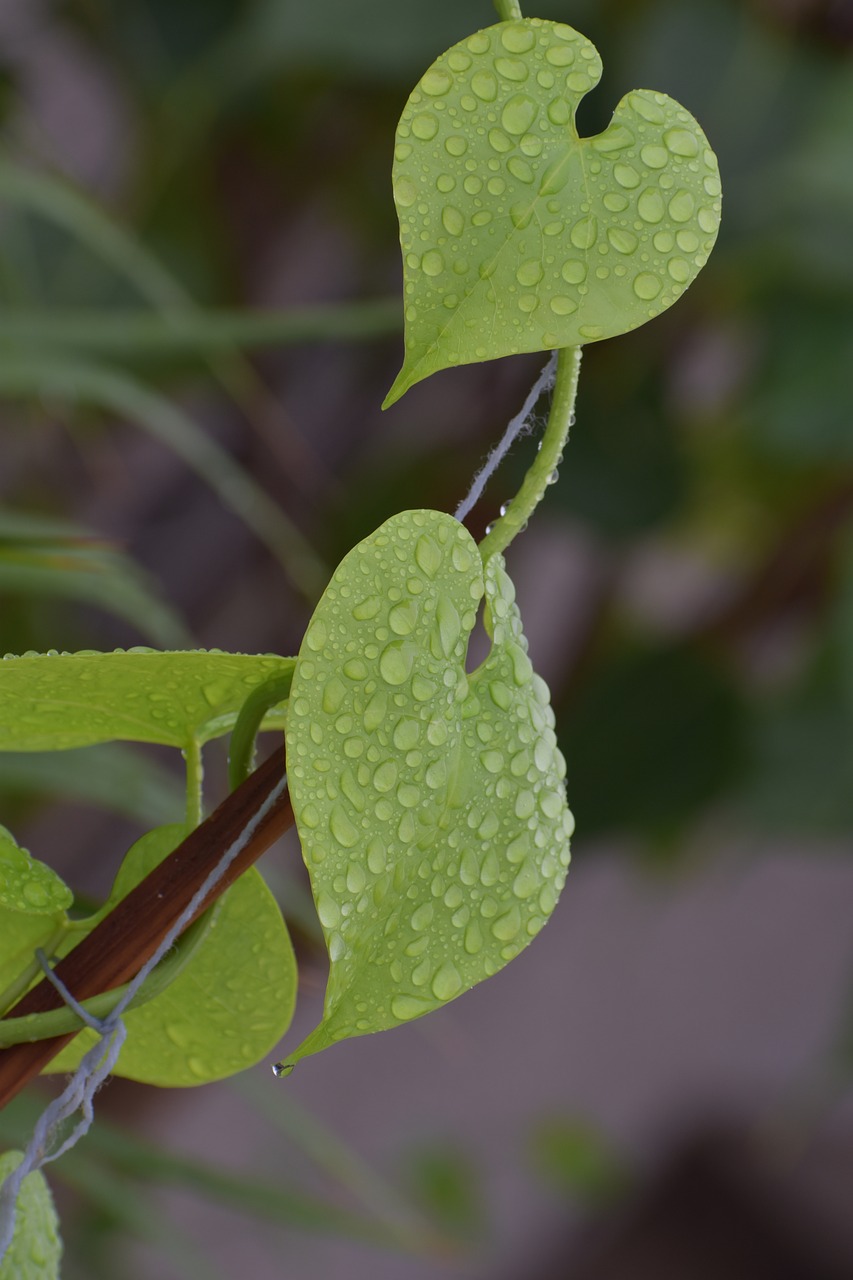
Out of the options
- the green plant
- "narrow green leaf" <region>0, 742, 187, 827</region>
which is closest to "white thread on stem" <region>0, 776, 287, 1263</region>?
the green plant

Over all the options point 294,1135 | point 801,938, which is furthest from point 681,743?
point 801,938

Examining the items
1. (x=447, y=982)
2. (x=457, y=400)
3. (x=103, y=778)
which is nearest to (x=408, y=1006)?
(x=447, y=982)

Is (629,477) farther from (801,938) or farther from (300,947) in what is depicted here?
(801,938)

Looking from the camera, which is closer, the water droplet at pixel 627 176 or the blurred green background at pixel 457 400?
A: the water droplet at pixel 627 176

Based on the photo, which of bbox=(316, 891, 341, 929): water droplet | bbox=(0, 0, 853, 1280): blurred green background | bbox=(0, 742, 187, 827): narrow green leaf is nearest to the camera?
bbox=(316, 891, 341, 929): water droplet

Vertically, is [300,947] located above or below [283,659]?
below

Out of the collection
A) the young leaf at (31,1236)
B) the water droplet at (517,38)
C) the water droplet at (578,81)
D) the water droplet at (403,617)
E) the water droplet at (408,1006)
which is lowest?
the young leaf at (31,1236)

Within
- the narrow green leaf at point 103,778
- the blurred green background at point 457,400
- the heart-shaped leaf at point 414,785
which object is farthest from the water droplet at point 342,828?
the blurred green background at point 457,400

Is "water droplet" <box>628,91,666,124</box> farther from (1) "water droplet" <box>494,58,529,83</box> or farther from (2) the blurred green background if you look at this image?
(2) the blurred green background

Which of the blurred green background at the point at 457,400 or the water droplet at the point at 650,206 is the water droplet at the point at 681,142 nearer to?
the water droplet at the point at 650,206
